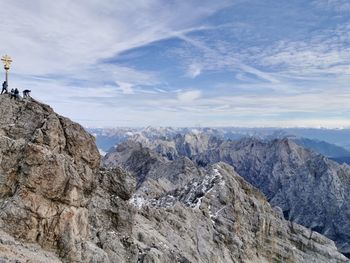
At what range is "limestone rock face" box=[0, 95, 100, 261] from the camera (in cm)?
4312

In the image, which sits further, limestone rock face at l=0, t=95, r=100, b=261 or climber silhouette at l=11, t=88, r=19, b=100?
climber silhouette at l=11, t=88, r=19, b=100

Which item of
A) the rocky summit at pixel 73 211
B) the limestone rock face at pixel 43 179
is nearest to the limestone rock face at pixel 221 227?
the rocky summit at pixel 73 211

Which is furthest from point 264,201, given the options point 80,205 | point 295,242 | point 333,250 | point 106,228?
point 80,205

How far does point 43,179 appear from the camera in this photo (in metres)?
44.6

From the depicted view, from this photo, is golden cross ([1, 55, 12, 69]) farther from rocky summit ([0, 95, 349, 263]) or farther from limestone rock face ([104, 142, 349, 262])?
limestone rock face ([104, 142, 349, 262])

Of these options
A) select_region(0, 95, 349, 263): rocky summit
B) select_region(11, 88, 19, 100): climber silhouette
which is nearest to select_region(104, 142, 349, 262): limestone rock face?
select_region(0, 95, 349, 263): rocky summit

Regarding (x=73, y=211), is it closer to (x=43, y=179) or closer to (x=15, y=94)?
(x=43, y=179)

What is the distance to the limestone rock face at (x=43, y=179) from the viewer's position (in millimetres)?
43125

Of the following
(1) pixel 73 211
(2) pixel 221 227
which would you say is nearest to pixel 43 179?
(1) pixel 73 211

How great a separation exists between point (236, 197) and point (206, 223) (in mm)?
11346

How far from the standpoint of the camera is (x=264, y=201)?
331 feet

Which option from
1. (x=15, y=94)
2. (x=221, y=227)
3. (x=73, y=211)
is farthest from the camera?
(x=221, y=227)

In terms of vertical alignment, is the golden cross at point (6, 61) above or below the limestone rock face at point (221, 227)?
above

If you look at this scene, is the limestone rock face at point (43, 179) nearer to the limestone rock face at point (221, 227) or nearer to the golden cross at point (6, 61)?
the golden cross at point (6, 61)
